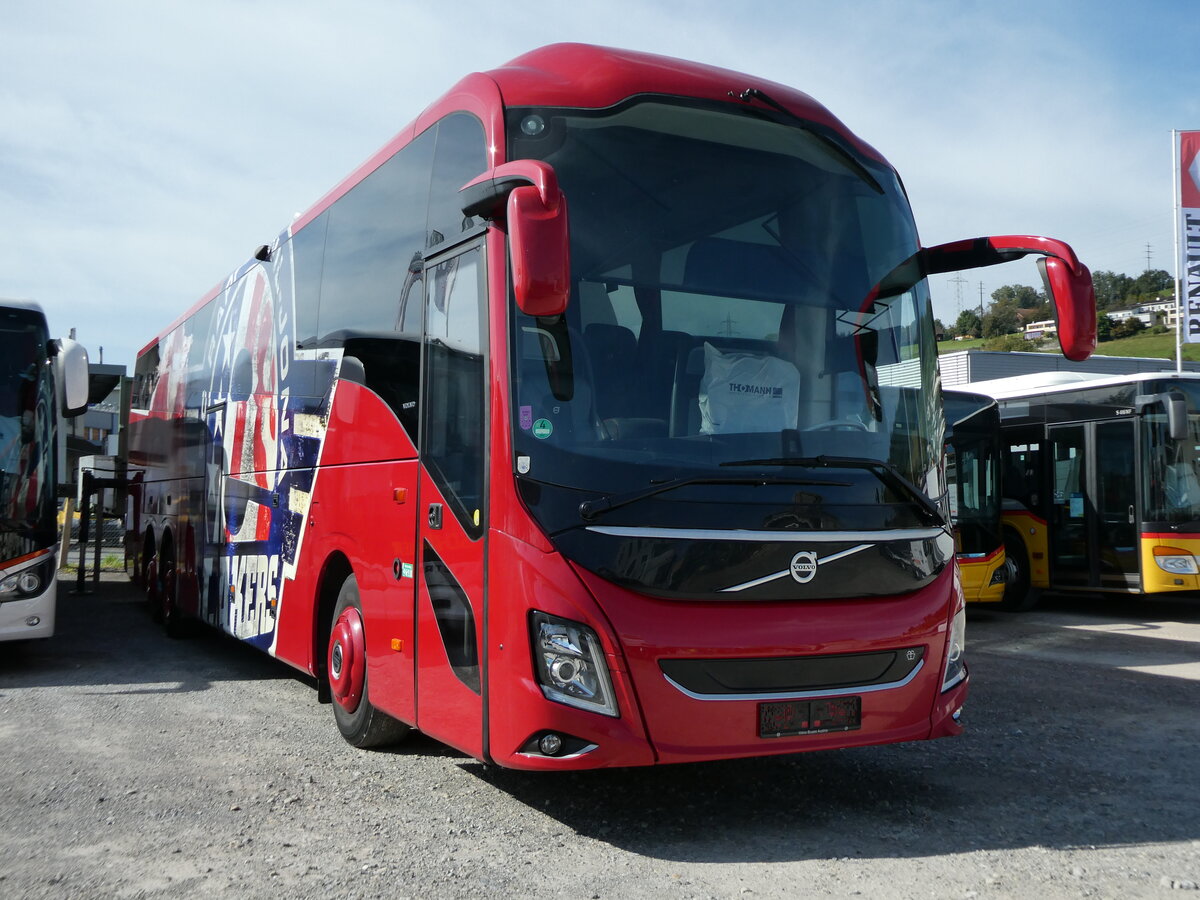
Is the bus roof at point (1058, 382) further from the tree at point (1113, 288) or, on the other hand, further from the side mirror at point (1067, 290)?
the tree at point (1113, 288)

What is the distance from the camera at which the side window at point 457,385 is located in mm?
4816

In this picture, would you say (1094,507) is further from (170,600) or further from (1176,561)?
(170,600)

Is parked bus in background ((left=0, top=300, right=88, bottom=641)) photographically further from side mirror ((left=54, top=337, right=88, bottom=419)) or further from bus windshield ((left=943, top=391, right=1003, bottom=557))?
bus windshield ((left=943, top=391, right=1003, bottom=557))

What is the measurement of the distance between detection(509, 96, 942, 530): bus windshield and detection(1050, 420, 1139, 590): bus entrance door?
382 inches

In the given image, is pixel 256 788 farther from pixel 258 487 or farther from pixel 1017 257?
pixel 1017 257

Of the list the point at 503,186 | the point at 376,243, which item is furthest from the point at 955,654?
the point at 376,243

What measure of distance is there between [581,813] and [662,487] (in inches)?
66.6

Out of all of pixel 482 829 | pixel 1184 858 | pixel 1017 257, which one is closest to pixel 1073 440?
pixel 1017 257

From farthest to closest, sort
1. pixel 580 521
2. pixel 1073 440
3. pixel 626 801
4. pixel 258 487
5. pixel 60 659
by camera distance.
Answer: pixel 1073 440
pixel 60 659
pixel 258 487
pixel 626 801
pixel 580 521

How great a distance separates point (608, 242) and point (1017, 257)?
2.13 metres

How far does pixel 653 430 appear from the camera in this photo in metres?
4.62

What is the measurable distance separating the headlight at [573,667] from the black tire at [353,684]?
2004 millimetres

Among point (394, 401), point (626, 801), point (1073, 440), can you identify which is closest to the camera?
point (626, 801)

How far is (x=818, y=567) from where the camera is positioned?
4746 millimetres
